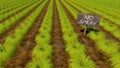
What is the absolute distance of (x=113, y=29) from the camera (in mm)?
17031

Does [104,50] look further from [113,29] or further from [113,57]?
[113,29]

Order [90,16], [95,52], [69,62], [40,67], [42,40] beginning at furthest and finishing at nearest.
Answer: [90,16]
[42,40]
[95,52]
[69,62]
[40,67]

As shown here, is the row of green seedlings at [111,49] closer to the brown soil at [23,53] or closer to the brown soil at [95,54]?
the brown soil at [95,54]

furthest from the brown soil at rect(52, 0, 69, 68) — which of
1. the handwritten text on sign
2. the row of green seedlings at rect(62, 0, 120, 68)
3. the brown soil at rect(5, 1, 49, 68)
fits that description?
the row of green seedlings at rect(62, 0, 120, 68)

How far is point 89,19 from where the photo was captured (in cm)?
1498

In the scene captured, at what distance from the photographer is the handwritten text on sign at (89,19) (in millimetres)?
14836

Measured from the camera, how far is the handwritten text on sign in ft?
48.7

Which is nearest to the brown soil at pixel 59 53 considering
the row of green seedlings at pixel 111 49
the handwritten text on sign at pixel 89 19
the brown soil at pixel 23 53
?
the brown soil at pixel 23 53

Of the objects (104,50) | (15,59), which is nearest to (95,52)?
(104,50)

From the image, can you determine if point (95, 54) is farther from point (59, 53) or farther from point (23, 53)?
point (23, 53)

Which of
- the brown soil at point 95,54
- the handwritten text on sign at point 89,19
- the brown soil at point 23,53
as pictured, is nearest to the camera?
the brown soil at point 23,53

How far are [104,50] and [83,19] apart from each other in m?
3.80

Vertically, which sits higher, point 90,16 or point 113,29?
point 90,16

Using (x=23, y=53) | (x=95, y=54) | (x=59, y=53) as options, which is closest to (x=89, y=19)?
(x=95, y=54)
